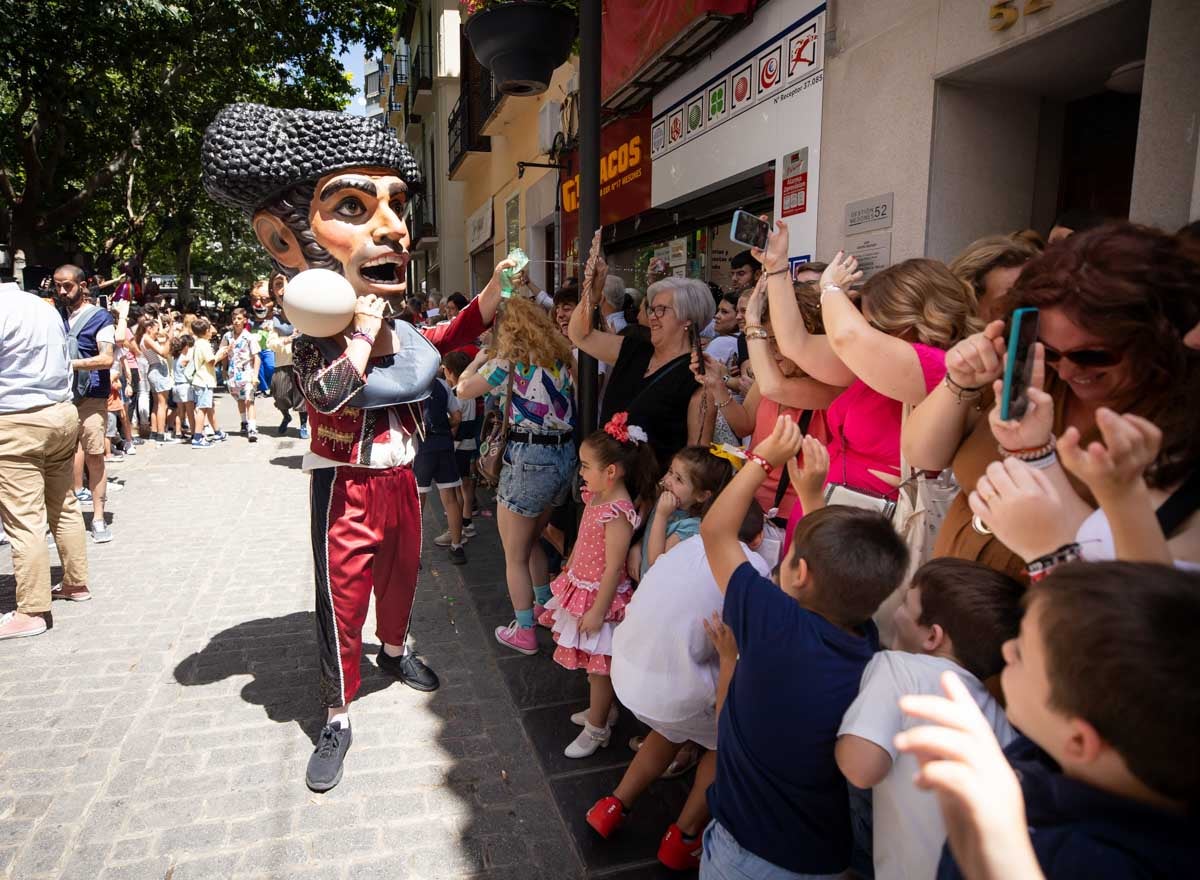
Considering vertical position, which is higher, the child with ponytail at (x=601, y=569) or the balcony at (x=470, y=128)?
the balcony at (x=470, y=128)

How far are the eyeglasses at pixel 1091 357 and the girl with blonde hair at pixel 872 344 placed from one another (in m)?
0.52

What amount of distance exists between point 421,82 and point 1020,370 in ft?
72.6

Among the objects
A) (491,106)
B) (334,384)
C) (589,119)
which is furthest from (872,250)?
(491,106)

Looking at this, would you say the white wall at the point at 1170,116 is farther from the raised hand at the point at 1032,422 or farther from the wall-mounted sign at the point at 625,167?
the wall-mounted sign at the point at 625,167

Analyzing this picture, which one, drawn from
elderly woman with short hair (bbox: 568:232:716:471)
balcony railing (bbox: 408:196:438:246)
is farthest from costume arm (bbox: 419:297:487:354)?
balcony railing (bbox: 408:196:438:246)

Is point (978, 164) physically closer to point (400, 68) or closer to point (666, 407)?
point (666, 407)

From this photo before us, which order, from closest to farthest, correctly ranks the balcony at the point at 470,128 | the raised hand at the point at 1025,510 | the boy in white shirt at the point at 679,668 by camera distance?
the raised hand at the point at 1025,510 → the boy in white shirt at the point at 679,668 → the balcony at the point at 470,128

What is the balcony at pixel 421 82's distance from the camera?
20197 mm

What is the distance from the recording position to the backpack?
5.53 m

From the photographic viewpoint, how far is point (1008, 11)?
11.3 feet

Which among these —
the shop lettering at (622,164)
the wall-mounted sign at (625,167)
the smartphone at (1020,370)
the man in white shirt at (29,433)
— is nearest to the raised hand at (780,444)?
the smartphone at (1020,370)

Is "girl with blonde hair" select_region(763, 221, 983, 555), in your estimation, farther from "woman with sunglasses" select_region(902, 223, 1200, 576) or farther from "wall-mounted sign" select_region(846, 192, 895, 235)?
"wall-mounted sign" select_region(846, 192, 895, 235)

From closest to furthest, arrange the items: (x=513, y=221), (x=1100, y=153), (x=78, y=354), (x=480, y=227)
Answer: (x=1100, y=153), (x=78, y=354), (x=513, y=221), (x=480, y=227)

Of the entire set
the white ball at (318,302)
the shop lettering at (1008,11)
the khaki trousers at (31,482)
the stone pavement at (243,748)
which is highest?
the shop lettering at (1008,11)
